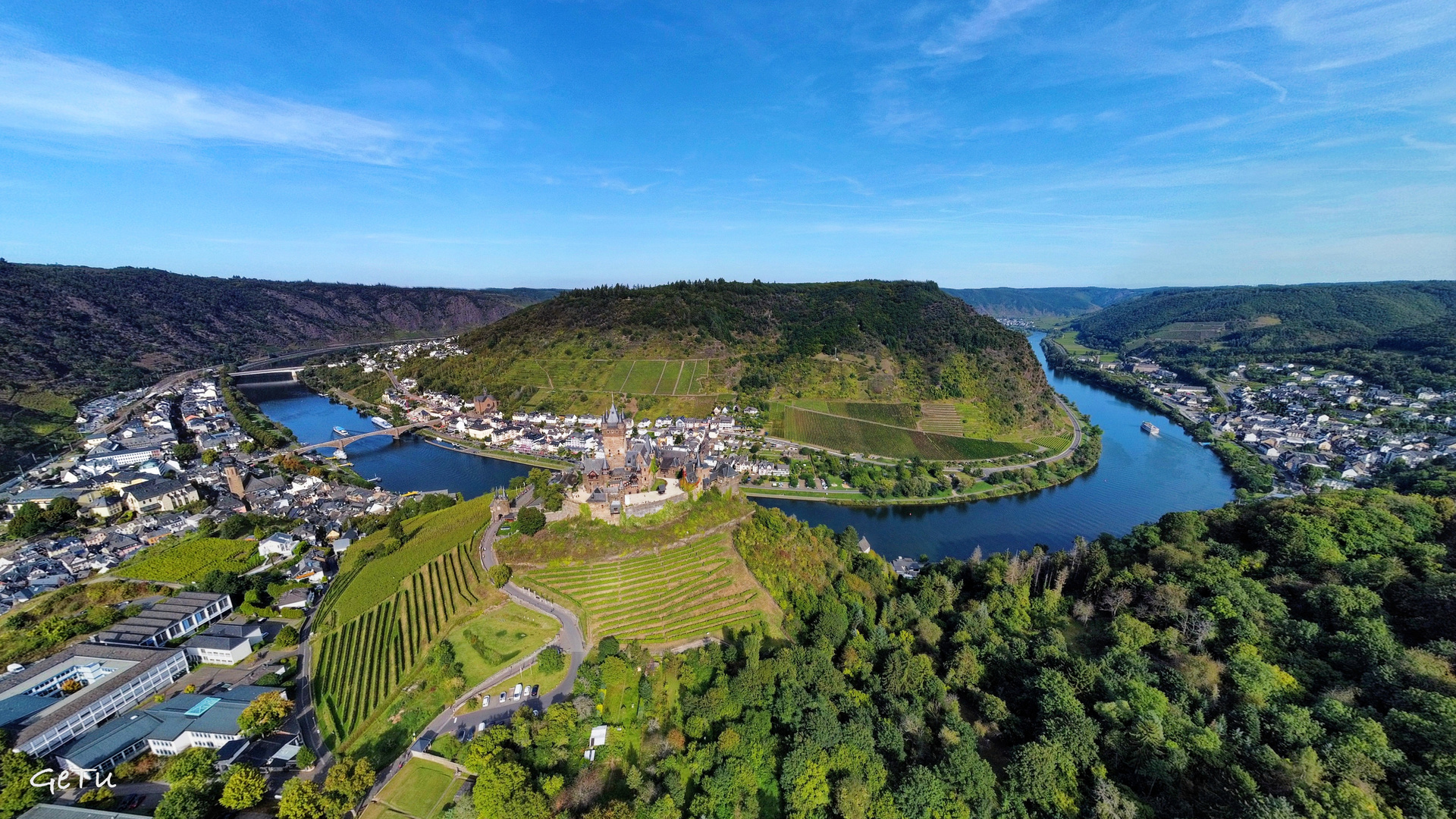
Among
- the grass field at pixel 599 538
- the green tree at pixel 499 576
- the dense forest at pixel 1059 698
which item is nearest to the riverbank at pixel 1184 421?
the dense forest at pixel 1059 698

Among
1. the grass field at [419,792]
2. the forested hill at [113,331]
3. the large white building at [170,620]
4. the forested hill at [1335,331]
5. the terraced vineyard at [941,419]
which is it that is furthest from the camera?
the forested hill at [1335,331]

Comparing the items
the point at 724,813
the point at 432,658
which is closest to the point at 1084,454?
the point at 724,813

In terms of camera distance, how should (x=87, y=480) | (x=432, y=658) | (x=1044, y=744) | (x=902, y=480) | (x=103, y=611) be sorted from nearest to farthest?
(x=1044, y=744)
(x=432, y=658)
(x=103, y=611)
(x=87, y=480)
(x=902, y=480)

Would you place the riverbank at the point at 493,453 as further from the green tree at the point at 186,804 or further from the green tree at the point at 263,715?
the green tree at the point at 186,804

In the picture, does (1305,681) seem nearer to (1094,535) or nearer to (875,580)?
(875,580)

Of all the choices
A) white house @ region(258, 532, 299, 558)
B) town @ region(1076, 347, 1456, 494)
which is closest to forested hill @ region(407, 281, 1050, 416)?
town @ region(1076, 347, 1456, 494)

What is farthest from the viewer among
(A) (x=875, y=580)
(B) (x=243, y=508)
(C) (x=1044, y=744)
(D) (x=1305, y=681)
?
(B) (x=243, y=508)

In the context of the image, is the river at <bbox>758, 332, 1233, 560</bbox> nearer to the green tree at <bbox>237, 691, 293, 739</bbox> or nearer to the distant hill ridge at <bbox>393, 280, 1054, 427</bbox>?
the distant hill ridge at <bbox>393, 280, 1054, 427</bbox>
